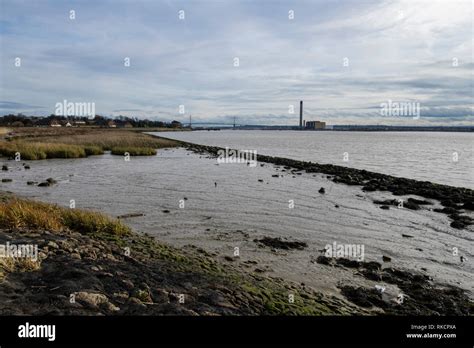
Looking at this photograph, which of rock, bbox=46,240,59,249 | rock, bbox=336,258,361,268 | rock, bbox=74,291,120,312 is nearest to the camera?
rock, bbox=74,291,120,312

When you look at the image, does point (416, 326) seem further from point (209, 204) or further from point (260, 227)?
point (209, 204)

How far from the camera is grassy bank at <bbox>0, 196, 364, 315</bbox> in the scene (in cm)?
691

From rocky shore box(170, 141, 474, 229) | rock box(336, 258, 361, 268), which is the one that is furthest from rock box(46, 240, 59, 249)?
rocky shore box(170, 141, 474, 229)

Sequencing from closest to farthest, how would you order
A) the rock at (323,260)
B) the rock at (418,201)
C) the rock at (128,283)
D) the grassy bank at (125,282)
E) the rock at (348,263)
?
the grassy bank at (125,282) < the rock at (128,283) < the rock at (348,263) < the rock at (323,260) < the rock at (418,201)

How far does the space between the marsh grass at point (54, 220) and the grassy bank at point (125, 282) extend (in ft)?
0.17

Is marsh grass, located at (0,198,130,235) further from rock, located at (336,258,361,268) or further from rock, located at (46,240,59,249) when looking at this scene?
rock, located at (336,258,361,268)

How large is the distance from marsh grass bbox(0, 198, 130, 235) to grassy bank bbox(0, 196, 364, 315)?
2.0 inches

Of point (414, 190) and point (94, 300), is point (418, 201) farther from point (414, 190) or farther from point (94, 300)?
point (94, 300)

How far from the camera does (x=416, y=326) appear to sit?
20.5 ft

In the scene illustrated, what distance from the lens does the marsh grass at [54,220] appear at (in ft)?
41.8

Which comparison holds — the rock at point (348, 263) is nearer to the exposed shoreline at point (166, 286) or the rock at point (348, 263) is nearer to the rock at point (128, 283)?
the exposed shoreline at point (166, 286)

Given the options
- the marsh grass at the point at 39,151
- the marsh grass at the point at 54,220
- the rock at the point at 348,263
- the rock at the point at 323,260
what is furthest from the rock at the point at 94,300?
the marsh grass at the point at 39,151

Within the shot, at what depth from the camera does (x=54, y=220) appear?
1324 cm

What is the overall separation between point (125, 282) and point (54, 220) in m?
6.74
